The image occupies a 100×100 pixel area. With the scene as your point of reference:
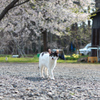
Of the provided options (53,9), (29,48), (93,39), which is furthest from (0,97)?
(29,48)

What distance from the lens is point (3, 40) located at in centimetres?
3575

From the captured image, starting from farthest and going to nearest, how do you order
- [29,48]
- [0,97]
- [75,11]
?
[29,48] < [75,11] < [0,97]

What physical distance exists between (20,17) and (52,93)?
15.5 metres

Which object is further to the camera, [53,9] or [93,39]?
[93,39]

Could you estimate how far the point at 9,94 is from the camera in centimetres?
531

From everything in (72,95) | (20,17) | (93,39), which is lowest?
(72,95)

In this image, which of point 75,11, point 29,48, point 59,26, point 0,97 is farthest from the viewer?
point 29,48

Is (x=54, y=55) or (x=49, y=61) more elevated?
(x=54, y=55)

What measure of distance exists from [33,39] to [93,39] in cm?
A: 1814

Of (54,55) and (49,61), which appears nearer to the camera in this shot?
(54,55)

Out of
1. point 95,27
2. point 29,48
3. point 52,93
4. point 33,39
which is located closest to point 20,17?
point 95,27

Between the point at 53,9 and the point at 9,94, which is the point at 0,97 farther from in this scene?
the point at 53,9

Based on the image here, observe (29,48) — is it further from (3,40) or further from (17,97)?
(17,97)

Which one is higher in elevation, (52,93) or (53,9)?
(53,9)
